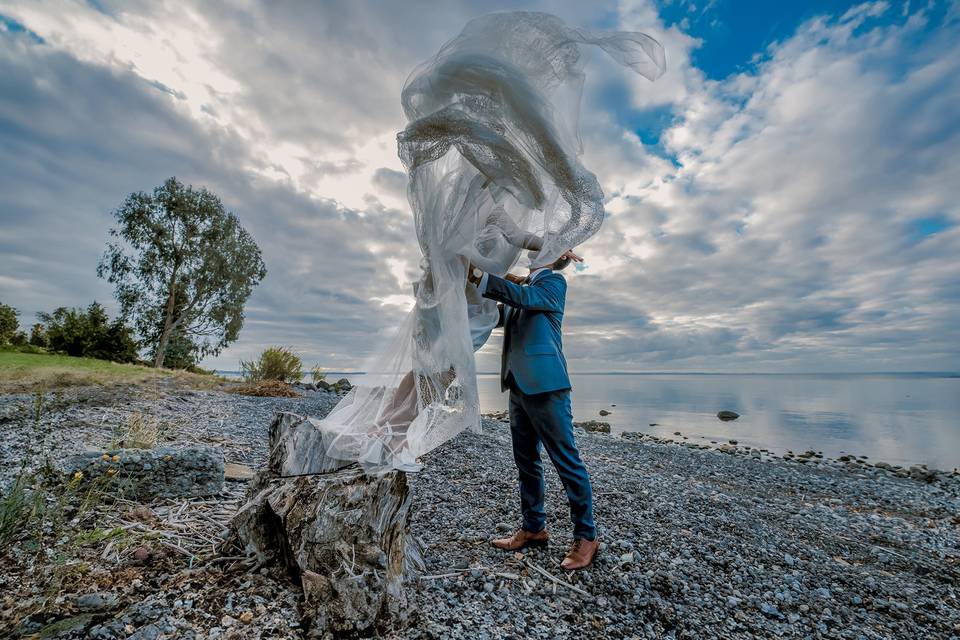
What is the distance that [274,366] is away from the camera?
52.9ft

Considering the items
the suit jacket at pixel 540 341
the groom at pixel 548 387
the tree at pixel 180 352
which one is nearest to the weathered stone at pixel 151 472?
the groom at pixel 548 387

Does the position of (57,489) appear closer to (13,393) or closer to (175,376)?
(13,393)

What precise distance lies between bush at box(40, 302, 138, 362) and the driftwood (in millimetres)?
25567

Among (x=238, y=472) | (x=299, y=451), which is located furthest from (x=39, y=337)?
(x=299, y=451)

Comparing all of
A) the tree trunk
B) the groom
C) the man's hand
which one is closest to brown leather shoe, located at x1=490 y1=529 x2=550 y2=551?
the groom

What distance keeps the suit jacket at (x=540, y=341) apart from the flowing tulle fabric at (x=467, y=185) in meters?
0.27

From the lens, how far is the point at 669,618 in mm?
2646

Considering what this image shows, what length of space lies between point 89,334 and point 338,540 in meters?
27.2

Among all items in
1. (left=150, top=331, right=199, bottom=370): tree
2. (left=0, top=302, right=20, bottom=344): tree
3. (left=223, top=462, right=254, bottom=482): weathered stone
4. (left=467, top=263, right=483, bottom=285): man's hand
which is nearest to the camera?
(left=467, top=263, right=483, bottom=285): man's hand

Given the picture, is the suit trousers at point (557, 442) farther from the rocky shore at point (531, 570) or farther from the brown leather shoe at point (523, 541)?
the rocky shore at point (531, 570)

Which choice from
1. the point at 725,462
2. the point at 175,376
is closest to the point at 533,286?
the point at 725,462

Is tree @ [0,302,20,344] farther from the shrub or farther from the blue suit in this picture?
the blue suit

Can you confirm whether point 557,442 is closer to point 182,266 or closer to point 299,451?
point 299,451

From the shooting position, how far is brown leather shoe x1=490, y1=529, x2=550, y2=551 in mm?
3354
